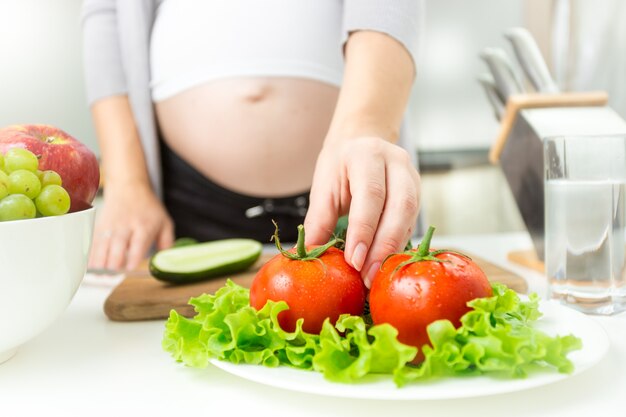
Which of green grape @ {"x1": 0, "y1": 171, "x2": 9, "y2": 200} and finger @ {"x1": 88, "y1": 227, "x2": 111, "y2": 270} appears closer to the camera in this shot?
green grape @ {"x1": 0, "y1": 171, "x2": 9, "y2": 200}

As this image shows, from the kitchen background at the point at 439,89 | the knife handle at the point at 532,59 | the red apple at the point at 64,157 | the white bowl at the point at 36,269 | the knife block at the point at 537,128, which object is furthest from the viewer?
the kitchen background at the point at 439,89

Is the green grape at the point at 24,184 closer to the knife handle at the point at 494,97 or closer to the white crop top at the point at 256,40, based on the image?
the white crop top at the point at 256,40

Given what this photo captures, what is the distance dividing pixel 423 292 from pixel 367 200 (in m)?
0.15

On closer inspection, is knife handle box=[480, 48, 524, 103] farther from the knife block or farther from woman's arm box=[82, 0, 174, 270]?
woman's arm box=[82, 0, 174, 270]

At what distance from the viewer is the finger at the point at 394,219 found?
66 cm

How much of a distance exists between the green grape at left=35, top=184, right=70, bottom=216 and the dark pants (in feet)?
2.92

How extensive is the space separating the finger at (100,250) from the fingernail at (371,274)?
2.61ft

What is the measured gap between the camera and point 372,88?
1.00 meters

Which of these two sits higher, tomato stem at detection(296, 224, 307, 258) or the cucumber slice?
tomato stem at detection(296, 224, 307, 258)

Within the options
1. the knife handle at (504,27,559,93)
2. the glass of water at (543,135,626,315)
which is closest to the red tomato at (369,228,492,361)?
the glass of water at (543,135,626,315)

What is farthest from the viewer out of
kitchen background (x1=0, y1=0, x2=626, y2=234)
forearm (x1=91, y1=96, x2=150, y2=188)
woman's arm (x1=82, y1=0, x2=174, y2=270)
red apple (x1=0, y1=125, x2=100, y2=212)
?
kitchen background (x1=0, y1=0, x2=626, y2=234)

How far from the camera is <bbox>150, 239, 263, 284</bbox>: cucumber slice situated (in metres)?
0.93

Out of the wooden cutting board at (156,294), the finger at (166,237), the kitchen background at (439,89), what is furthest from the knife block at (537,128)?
the kitchen background at (439,89)

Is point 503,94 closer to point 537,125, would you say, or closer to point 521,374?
point 537,125
